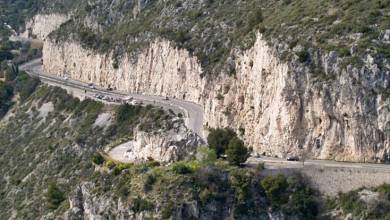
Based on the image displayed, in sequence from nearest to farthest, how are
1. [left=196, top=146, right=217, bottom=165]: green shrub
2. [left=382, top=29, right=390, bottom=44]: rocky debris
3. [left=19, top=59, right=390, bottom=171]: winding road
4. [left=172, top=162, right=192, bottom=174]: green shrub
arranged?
[left=19, top=59, right=390, bottom=171]: winding road → [left=382, top=29, right=390, bottom=44]: rocky debris → [left=172, top=162, right=192, bottom=174]: green shrub → [left=196, top=146, right=217, bottom=165]: green shrub

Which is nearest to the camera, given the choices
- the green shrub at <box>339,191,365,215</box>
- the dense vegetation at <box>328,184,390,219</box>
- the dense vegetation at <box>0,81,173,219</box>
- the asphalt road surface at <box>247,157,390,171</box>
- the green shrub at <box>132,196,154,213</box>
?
the dense vegetation at <box>328,184,390,219</box>

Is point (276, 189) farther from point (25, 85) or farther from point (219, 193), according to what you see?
point (25, 85)

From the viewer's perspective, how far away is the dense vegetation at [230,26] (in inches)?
2995

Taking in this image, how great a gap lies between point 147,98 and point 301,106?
39307 millimetres

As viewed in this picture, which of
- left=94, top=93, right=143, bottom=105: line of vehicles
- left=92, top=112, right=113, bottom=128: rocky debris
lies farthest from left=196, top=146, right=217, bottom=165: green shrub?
left=92, top=112, right=113, bottom=128: rocky debris

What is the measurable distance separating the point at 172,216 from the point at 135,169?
8.61m

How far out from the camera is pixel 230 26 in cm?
10200

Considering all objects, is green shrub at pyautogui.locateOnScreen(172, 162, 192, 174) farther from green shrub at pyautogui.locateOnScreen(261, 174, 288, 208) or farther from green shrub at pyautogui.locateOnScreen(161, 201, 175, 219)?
green shrub at pyautogui.locateOnScreen(261, 174, 288, 208)

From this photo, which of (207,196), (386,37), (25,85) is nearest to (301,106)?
(386,37)

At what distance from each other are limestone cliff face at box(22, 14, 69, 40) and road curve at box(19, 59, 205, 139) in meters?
16.0

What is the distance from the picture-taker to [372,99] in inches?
2810

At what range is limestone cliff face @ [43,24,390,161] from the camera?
235ft

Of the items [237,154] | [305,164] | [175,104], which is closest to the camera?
[305,164]

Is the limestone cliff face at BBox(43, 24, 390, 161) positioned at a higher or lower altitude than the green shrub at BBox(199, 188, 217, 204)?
higher
